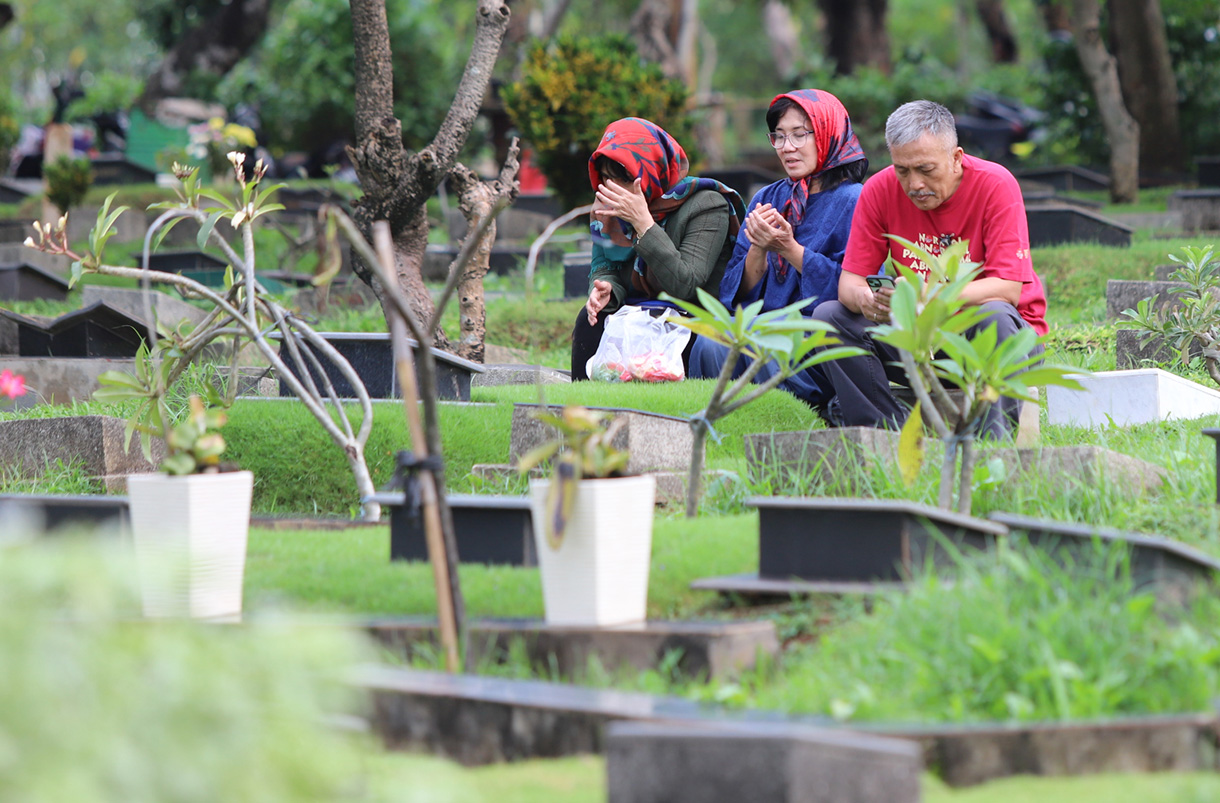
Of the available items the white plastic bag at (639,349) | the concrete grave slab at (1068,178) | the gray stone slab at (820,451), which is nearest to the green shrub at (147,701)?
the gray stone slab at (820,451)

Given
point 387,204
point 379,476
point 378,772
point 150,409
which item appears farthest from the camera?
point 387,204

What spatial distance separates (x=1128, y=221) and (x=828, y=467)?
24.6 feet

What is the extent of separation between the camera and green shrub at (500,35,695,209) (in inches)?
385

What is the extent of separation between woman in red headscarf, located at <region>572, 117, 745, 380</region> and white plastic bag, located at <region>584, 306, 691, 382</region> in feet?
0.43

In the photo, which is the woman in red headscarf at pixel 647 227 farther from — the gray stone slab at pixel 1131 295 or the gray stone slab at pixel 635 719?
the gray stone slab at pixel 635 719

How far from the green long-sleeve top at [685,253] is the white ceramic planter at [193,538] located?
241cm

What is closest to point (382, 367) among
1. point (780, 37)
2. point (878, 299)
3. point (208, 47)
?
point (878, 299)

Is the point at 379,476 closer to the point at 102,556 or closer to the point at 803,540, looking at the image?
the point at 803,540

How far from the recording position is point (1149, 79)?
38.1ft

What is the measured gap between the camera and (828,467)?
3594 millimetres

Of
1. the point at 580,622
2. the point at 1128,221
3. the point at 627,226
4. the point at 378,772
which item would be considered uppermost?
the point at 1128,221

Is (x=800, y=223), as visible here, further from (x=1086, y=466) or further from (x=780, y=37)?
(x=780, y=37)

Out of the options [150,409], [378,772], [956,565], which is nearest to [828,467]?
→ [956,565]

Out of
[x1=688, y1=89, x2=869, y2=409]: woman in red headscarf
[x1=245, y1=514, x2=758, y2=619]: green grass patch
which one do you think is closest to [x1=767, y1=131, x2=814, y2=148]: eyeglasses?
[x1=688, y1=89, x2=869, y2=409]: woman in red headscarf
